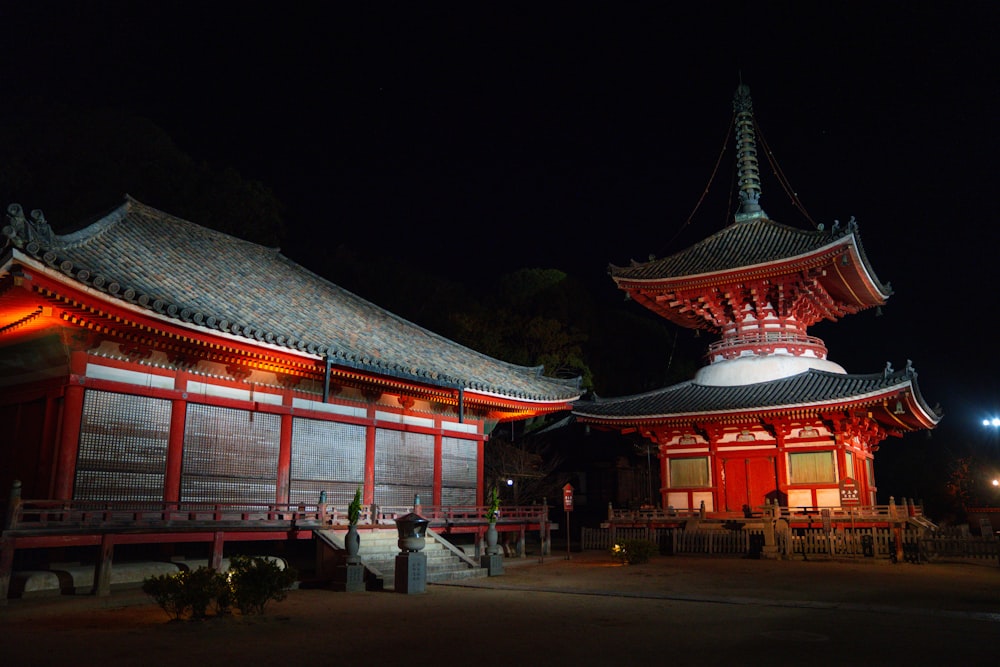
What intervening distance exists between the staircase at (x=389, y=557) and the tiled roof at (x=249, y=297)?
4014 mm

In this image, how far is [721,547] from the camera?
23.8 m

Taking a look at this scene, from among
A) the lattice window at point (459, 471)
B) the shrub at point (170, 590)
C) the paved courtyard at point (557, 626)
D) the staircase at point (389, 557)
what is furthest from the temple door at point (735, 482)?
the shrub at point (170, 590)

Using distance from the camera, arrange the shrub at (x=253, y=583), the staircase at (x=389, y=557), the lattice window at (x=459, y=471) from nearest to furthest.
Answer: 1. the shrub at (x=253, y=583)
2. the staircase at (x=389, y=557)
3. the lattice window at (x=459, y=471)

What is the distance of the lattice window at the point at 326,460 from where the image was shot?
18562mm

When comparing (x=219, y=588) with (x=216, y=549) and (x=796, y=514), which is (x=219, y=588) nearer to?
(x=216, y=549)

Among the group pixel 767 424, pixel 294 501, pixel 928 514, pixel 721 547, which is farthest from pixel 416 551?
pixel 928 514

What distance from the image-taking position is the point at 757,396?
2608 centimetres

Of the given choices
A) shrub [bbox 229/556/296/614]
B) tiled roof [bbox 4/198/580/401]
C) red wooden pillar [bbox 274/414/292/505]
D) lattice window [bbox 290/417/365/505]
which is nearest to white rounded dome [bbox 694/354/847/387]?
tiled roof [bbox 4/198/580/401]

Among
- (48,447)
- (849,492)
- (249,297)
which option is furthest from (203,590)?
(849,492)

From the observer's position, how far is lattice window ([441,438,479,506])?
22.8m

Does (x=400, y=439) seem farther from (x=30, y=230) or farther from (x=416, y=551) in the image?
(x=30, y=230)

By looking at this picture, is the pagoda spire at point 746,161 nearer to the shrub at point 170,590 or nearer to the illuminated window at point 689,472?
the illuminated window at point 689,472

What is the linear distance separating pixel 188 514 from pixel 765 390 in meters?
19.7

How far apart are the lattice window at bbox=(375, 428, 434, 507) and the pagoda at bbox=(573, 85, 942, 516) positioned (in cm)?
862
